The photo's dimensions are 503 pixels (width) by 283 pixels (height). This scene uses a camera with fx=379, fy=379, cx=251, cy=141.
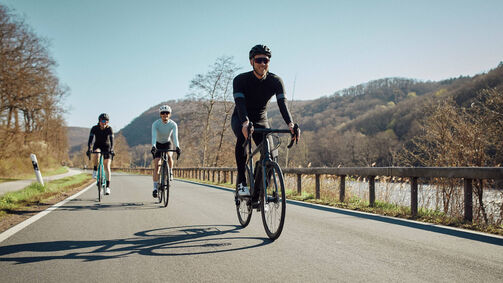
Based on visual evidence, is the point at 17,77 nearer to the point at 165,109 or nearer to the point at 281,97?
the point at 165,109

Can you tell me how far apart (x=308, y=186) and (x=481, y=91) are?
5.98 m

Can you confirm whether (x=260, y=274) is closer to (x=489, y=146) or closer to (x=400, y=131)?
(x=489, y=146)

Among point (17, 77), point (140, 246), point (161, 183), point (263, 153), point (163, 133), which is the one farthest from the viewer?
point (17, 77)

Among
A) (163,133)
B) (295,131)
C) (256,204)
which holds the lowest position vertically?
(256,204)

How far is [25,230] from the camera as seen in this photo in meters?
5.00

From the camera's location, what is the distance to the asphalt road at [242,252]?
298 cm

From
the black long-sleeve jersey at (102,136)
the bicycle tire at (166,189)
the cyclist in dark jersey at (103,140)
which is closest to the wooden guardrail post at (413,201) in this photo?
the bicycle tire at (166,189)

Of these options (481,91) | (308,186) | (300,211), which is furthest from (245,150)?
(308,186)

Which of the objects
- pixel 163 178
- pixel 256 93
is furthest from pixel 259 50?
pixel 163 178

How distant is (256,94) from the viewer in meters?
4.91

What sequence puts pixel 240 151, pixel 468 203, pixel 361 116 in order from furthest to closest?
1. pixel 361 116
2. pixel 468 203
3. pixel 240 151

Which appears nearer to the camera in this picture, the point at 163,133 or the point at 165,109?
the point at 165,109

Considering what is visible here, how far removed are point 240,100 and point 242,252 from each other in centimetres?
185

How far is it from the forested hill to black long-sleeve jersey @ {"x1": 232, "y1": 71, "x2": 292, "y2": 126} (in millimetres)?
5779
